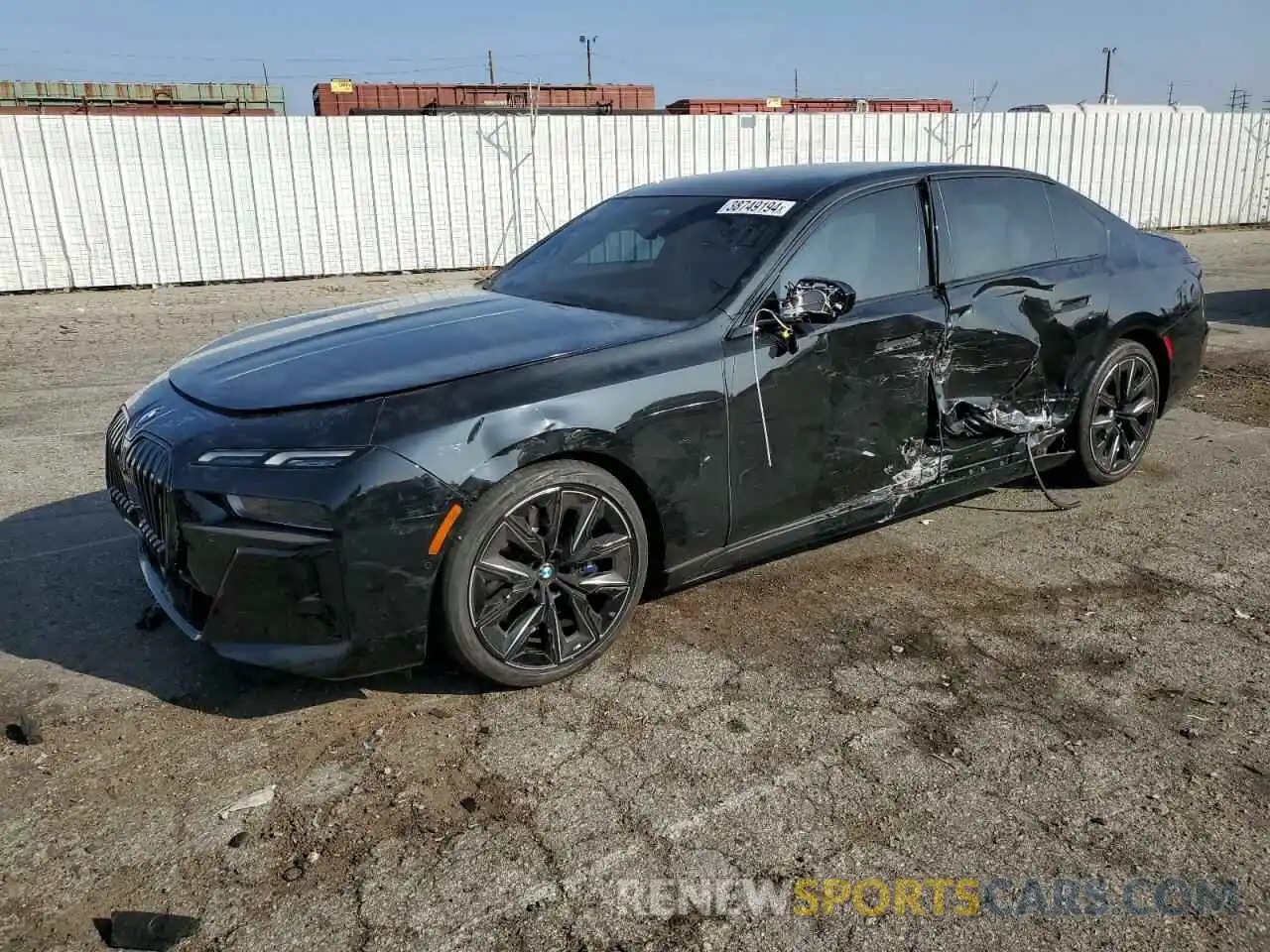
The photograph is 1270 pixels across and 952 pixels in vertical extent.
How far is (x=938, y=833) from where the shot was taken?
2611 millimetres

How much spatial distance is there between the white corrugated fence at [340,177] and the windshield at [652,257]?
9449 millimetres

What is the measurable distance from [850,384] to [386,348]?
1.76 meters

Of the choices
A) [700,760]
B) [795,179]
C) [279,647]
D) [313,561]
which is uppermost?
[795,179]

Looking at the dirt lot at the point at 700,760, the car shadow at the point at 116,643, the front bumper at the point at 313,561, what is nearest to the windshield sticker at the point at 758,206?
the dirt lot at the point at 700,760

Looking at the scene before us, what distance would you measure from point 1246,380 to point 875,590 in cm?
549

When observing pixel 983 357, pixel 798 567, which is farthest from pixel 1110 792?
pixel 983 357

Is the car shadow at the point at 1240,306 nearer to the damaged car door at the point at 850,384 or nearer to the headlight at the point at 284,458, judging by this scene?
the damaged car door at the point at 850,384

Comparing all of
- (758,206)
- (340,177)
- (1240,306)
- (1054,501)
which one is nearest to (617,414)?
(758,206)

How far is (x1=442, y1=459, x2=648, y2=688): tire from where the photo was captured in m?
3.11

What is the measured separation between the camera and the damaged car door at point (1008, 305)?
432cm

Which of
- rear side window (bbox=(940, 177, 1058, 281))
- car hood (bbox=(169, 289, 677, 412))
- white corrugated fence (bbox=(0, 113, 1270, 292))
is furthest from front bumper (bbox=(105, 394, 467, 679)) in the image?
white corrugated fence (bbox=(0, 113, 1270, 292))

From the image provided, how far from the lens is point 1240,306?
38.4ft

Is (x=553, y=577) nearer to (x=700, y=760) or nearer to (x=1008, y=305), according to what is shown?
(x=700, y=760)

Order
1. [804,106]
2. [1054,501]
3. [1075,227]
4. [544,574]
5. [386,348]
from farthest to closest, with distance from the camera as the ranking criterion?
[804,106]
[1054,501]
[1075,227]
[386,348]
[544,574]
